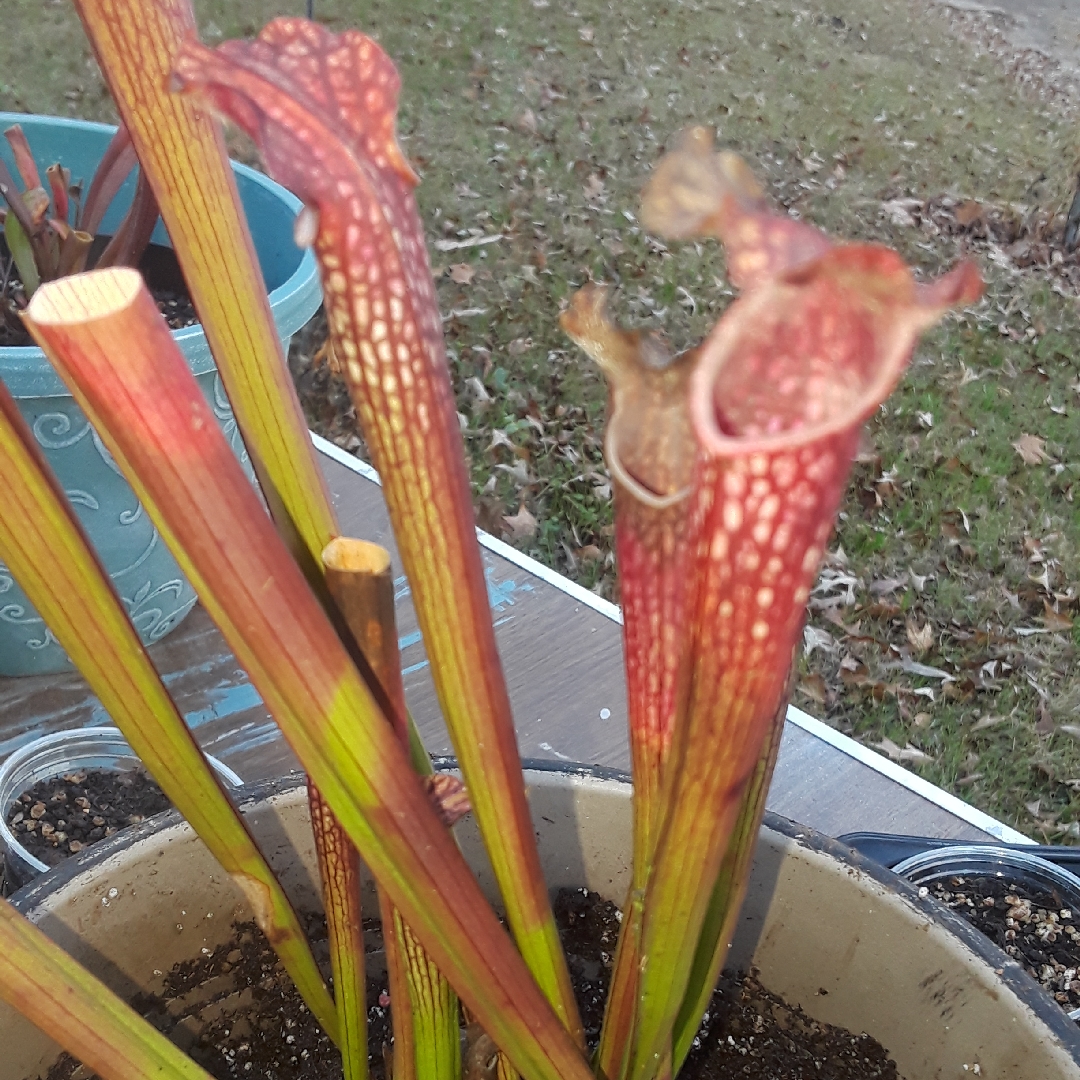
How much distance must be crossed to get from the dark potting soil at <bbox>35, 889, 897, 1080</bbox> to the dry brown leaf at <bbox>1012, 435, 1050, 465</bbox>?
1.60 metres

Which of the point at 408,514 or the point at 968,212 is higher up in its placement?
the point at 408,514

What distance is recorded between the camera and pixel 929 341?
2.14 meters

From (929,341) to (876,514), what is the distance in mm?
674

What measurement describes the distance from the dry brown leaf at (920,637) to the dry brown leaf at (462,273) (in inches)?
44.2

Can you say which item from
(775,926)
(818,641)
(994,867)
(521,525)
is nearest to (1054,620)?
(818,641)

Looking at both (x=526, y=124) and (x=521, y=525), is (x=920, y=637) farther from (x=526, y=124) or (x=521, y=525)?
(x=526, y=124)

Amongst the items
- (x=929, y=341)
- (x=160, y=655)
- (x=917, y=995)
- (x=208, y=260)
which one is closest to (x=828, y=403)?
(x=208, y=260)

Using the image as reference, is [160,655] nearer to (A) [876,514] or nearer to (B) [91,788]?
(B) [91,788]

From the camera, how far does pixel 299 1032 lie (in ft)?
1.39

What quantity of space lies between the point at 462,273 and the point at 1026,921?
1.71 metres

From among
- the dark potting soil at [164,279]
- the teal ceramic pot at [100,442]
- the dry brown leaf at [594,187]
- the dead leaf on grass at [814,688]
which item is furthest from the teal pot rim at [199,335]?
the dry brown leaf at [594,187]

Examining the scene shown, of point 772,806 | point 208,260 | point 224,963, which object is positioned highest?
point 208,260

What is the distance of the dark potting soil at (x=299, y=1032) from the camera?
0.41 meters

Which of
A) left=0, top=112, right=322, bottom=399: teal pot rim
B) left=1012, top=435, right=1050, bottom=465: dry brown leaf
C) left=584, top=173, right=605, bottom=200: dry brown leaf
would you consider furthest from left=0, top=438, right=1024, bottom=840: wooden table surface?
left=584, top=173, right=605, bottom=200: dry brown leaf
